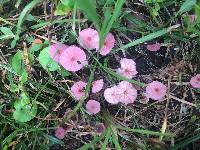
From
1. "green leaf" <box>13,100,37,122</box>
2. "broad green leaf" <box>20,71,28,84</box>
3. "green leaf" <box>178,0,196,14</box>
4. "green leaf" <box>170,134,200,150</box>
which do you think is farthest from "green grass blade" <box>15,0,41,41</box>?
"green leaf" <box>170,134,200,150</box>

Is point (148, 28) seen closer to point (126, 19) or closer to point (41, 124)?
point (126, 19)

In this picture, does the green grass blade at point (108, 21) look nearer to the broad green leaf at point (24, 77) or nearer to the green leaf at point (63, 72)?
the green leaf at point (63, 72)

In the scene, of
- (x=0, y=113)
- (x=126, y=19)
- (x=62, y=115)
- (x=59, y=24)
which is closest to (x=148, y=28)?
(x=126, y=19)

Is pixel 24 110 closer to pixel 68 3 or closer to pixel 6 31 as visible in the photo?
pixel 6 31

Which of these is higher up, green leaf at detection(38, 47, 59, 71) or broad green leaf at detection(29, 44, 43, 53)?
broad green leaf at detection(29, 44, 43, 53)

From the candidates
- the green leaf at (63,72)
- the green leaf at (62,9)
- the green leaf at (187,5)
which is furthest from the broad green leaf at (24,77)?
the green leaf at (187,5)

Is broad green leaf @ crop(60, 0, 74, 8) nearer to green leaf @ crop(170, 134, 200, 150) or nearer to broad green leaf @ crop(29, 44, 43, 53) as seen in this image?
broad green leaf @ crop(29, 44, 43, 53)
